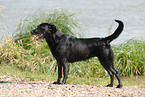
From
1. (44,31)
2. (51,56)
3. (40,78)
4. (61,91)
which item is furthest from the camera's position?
(51,56)

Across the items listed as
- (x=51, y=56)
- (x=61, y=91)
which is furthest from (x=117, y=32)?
(x=51, y=56)

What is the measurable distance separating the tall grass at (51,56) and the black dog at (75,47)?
2.28 meters

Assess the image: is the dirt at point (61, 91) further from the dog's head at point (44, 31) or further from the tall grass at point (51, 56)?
the tall grass at point (51, 56)

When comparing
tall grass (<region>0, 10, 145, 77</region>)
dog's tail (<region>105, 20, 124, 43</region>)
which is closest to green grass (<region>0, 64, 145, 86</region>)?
tall grass (<region>0, 10, 145, 77</region>)

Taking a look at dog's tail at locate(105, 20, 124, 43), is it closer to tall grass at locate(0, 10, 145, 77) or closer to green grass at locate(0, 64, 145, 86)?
green grass at locate(0, 64, 145, 86)

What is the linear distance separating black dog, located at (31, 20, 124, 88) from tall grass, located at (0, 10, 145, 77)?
2.28 m

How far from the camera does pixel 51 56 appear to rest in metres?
9.56

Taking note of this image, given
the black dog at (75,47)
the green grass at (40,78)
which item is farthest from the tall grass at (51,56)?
the black dog at (75,47)

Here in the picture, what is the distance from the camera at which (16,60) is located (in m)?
9.26

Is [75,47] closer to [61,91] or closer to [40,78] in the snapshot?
[61,91]

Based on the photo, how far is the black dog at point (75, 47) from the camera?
22.3 ft

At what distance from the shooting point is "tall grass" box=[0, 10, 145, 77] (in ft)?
30.3

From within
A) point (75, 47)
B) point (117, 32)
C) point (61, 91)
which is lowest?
point (61, 91)

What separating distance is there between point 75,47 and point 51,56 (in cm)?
279
